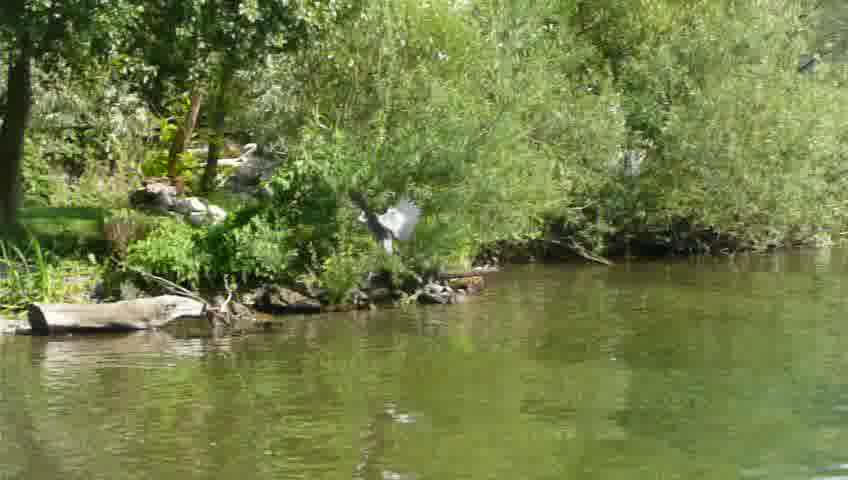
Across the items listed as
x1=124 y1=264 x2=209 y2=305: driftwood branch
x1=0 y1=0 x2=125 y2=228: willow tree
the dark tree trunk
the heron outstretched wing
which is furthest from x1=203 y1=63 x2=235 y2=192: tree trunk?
x1=124 y1=264 x2=209 y2=305: driftwood branch

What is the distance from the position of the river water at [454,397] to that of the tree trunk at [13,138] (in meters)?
4.22

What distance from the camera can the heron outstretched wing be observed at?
20.2 meters

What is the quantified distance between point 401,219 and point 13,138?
7494mm

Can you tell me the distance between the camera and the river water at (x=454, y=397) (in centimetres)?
1014

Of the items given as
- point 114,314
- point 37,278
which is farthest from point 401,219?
point 37,278

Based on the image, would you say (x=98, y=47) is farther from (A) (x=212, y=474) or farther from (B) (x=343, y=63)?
(A) (x=212, y=474)

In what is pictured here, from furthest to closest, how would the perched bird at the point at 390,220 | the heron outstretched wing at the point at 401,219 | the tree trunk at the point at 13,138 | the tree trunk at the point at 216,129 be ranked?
the tree trunk at the point at 216,129 < the tree trunk at the point at 13,138 < the heron outstretched wing at the point at 401,219 < the perched bird at the point at 390,220

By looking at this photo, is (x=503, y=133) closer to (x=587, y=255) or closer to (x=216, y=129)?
(x=587, y=255)

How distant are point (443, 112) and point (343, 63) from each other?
2.69m

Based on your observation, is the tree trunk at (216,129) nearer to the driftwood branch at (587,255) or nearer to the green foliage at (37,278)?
the green foliage at (37,278)

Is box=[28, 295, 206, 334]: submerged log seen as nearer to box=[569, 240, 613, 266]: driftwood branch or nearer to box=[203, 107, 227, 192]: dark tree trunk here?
box=[203, 107, 227, 192]: dark tree trunk

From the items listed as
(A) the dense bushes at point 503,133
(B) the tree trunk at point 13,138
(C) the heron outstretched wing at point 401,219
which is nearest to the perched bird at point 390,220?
(C) the heron outstretched wing at point 401,219

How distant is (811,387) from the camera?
1291cm

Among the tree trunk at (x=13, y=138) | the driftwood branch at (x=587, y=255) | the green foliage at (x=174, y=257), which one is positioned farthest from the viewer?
the driftwood branch at (x=587, y=255)
